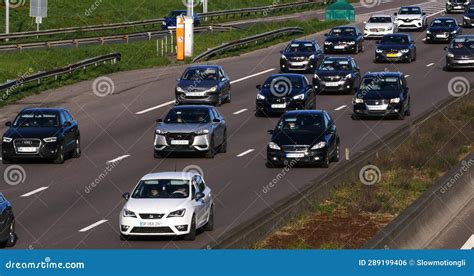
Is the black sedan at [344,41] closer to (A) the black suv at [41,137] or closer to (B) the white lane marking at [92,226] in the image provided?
(A) the black suv at [41,137]

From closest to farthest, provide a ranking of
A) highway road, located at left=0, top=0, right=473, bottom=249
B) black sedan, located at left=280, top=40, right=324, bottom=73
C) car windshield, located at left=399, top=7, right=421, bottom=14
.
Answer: highway road, located at left=0, top=0, right=473, bottom=249 → black sedan, located at left=280, top=40, right=324, bottom=73 → car windshield, located at left=399, top=7, right=421, bottom=14

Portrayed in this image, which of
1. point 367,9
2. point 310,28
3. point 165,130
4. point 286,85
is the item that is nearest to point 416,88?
point 286,85

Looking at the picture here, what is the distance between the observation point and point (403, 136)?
39.7 m

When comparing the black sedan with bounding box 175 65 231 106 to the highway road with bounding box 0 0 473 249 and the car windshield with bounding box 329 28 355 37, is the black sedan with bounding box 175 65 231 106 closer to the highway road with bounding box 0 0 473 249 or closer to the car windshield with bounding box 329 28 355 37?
the highway road with bounding box 0 0 473 249

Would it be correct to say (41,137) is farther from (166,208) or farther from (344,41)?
(344,41)

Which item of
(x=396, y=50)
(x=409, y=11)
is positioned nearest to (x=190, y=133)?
(x=396, y=50)

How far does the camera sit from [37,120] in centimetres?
3794

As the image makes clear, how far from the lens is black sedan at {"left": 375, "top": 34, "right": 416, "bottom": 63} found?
65375 millimetres

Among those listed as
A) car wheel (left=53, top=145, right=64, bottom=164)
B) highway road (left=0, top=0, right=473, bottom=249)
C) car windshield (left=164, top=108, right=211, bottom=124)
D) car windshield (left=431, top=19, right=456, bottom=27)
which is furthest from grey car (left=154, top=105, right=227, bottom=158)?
car windshield (left=431, top=19, right=456, bottom=27)

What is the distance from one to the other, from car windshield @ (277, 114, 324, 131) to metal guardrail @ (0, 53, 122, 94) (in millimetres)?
16791

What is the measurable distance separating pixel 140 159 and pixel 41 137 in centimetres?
329

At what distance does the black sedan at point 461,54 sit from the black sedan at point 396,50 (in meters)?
2.83

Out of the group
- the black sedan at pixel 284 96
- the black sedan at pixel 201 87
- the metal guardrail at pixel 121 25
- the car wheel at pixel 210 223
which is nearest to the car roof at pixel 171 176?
the car wheel at pixel 210 223

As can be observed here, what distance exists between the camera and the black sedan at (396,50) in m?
65.4
